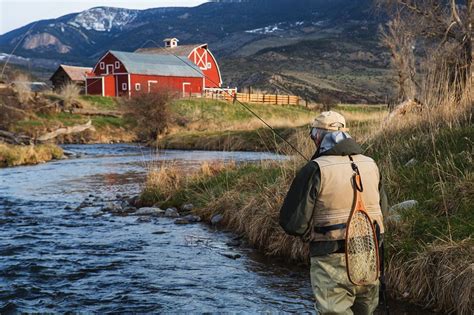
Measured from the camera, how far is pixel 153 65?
62.8 meters

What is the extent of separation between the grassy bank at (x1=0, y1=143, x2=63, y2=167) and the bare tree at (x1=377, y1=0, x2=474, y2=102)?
17090mm

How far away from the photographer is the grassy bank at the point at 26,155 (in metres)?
24.5

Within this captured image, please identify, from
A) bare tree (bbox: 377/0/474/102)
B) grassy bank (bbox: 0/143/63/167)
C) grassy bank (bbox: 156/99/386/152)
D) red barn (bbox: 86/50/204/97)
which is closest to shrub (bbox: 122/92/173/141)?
grassy bank (bbox: 156/99/386/152)

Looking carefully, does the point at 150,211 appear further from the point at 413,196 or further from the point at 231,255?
the point at 413,196

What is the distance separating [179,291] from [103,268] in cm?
171

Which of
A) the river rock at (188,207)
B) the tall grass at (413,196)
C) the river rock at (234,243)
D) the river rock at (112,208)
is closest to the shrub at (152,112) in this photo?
the tall grass at (413,196)

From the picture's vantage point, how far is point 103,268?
8.66 meters

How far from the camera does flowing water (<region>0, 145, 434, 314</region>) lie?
710cm

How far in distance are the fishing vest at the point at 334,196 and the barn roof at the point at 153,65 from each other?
2239 inches

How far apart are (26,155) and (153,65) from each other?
38.9m

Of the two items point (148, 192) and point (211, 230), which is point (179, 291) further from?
point (148, 192)

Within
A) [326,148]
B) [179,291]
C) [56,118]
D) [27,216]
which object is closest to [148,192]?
[27,216]

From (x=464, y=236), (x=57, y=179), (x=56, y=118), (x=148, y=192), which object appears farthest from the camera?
(x=56, y=118)

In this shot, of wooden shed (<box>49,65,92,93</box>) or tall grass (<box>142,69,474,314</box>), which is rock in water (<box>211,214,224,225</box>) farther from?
wooden shed (<box>49,65,92,93</box>)
